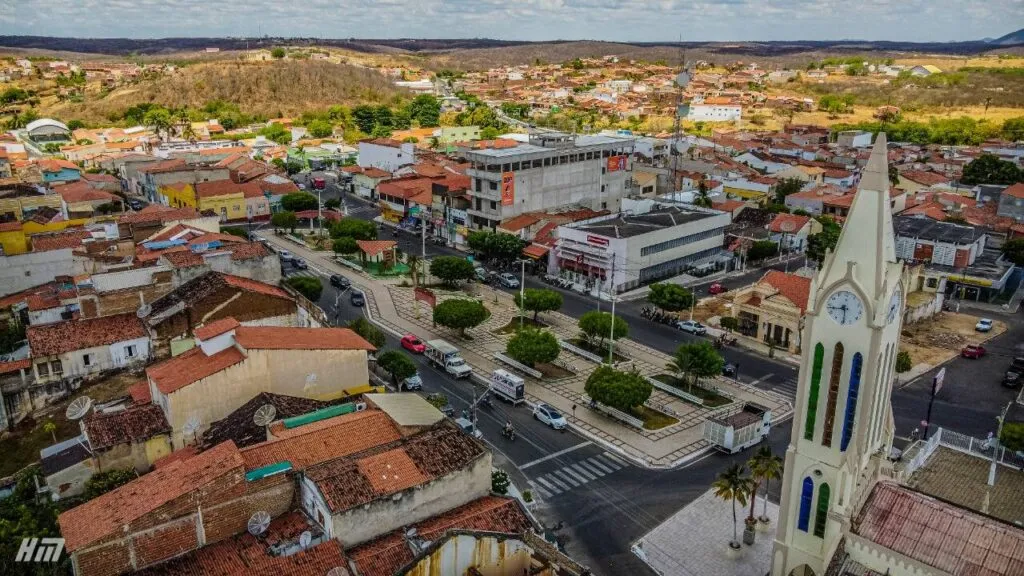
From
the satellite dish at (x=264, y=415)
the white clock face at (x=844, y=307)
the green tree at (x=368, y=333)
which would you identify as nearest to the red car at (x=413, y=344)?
the green tree at (x=368, y=333)

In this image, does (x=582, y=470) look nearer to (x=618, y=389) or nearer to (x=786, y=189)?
(x=618, y=389)

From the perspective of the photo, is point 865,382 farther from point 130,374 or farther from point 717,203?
point 717,203

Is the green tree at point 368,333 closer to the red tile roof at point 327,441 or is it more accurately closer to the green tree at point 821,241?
the red tile roof at point 327,441

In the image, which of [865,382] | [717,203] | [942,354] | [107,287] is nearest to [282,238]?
[107,287]

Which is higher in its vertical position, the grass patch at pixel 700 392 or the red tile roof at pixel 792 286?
the red tile roof at pixel 792 286

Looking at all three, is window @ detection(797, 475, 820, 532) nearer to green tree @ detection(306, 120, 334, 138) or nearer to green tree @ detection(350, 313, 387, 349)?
green tree @ detection(350, 313, 387, 349)

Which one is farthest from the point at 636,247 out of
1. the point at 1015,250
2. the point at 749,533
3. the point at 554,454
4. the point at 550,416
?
the point at 749,533
